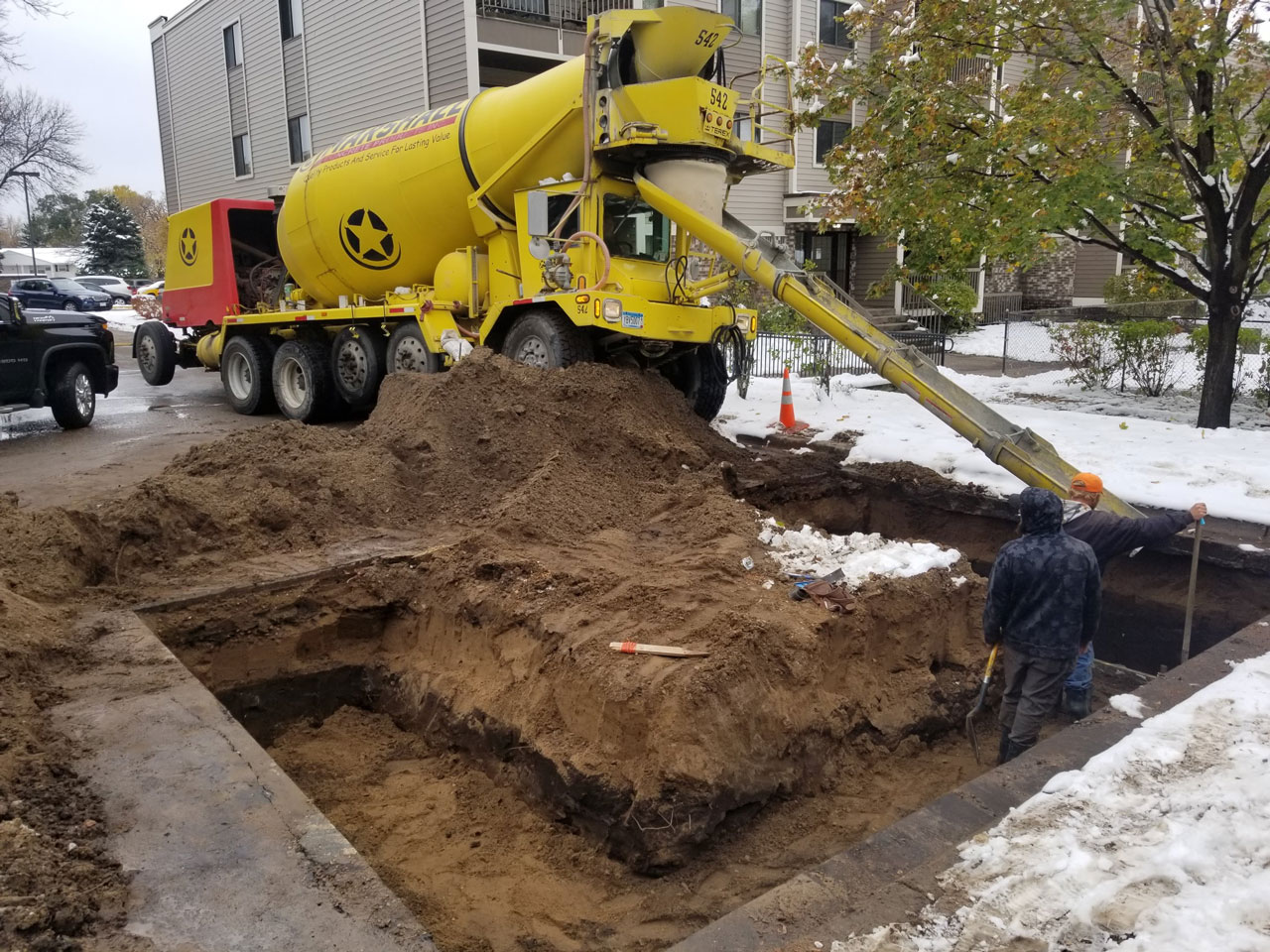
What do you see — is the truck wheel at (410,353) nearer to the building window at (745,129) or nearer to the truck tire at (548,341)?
the truck tire at (548,341)

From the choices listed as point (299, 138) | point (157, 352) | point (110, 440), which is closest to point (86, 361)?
point (110, 440)

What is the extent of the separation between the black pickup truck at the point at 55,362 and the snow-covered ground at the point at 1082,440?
8769 mm

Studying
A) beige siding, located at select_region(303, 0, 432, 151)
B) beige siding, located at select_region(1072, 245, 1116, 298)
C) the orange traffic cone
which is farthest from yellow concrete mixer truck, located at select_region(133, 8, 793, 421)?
beige siding, located at select_region(1072, 245, 1116, 298)

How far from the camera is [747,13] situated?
22.0 m

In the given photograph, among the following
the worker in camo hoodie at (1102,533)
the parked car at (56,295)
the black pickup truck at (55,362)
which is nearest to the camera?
the worker in camo hoodie at (1102,533)

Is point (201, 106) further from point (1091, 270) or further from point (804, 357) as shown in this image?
point (1091, 270)

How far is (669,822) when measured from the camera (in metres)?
4.39

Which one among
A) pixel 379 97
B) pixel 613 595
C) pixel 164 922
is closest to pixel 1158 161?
pixel 613 595

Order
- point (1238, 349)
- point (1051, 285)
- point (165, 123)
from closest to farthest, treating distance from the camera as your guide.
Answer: point (1238, 349) < point (1051, 285) < point (165, 123)

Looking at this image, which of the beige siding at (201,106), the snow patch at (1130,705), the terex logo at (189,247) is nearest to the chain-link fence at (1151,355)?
the snow patch at (1130,705)

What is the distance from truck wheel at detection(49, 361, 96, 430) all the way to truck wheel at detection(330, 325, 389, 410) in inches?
138

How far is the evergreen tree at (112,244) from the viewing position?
5369 centimetres

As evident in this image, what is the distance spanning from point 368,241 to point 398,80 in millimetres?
10400

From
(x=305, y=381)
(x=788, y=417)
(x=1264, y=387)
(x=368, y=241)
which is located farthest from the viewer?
(x=305, y=381)
